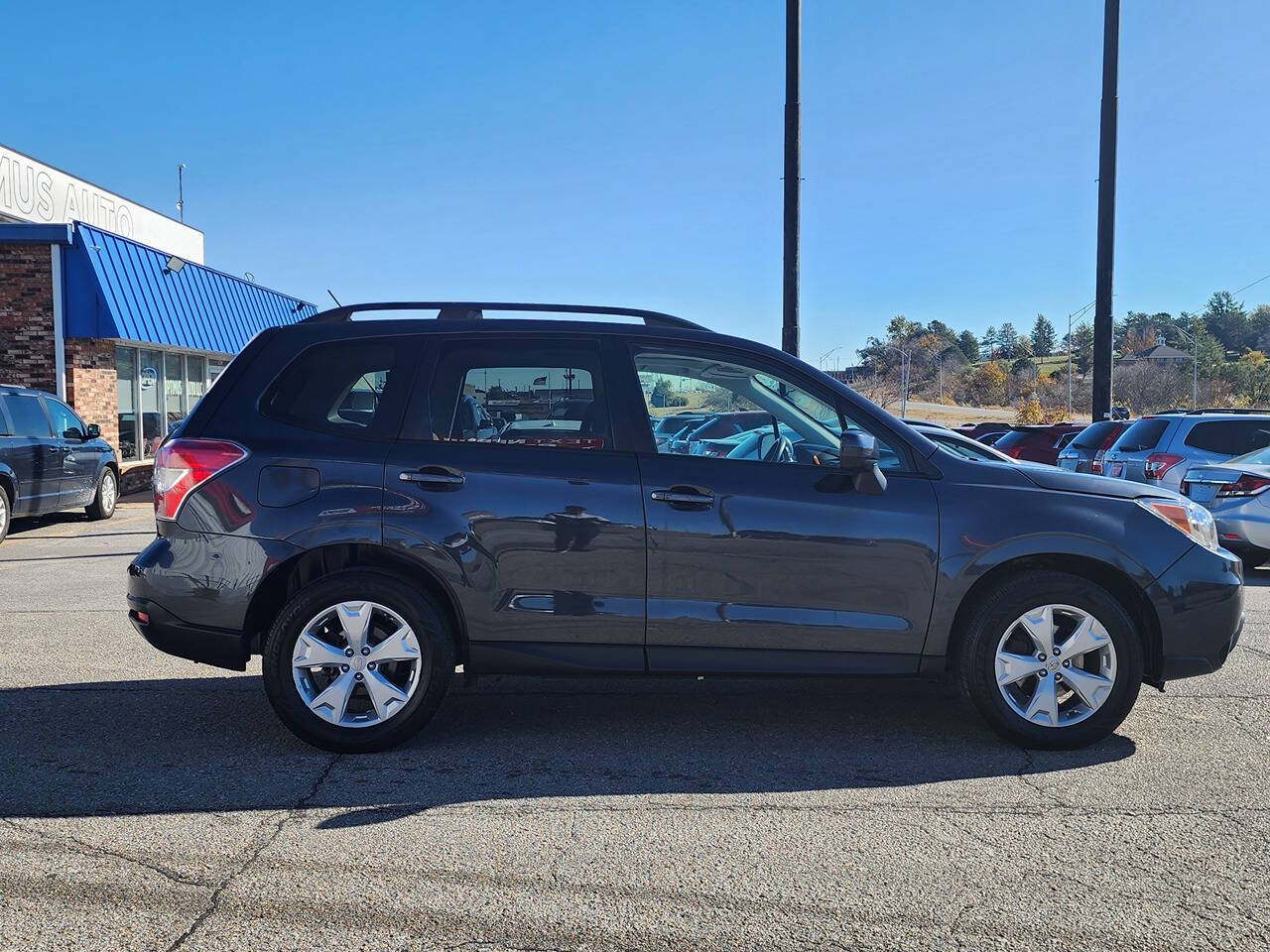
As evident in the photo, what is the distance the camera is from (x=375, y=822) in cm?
400

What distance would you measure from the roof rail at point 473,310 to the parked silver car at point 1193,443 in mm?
9057

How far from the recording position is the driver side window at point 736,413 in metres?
4.97

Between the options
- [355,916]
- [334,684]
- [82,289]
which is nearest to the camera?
[355,916]

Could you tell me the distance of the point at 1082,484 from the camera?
16.3ft

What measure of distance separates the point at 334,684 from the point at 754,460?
6.73ft

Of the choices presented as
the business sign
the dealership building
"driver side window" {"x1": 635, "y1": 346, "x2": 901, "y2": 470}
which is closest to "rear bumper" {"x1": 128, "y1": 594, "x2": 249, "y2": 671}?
"driver side window" {"x1": 635, "y1": 346, "x2": 901, "y2": 470}

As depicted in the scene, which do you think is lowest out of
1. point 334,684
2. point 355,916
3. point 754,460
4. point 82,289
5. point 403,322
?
point 355,916

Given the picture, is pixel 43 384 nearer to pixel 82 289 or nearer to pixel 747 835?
pixel 82 289

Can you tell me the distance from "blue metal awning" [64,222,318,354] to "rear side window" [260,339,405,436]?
12690mm

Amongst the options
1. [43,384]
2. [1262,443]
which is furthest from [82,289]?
[1262,443]

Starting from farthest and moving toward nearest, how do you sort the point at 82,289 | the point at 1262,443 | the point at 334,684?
the point at 82,289 → the point at 1262,443 → the point at 334,684

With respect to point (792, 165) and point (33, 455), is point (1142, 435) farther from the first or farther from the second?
point (33, 455)

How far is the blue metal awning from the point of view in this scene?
782 inches

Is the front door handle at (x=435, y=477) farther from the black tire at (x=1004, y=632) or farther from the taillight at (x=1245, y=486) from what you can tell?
the taillight at (x=1245, y=486)
